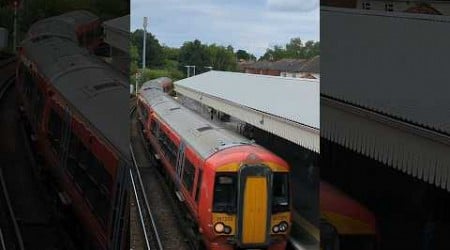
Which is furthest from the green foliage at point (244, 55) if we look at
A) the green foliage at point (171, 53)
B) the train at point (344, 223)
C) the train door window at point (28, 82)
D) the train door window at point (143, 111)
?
the train door window at point (28, 82)

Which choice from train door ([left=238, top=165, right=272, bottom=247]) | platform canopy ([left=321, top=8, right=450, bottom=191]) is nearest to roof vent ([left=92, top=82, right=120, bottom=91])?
train door ([left=238, top=165, right=272, bottom=247])

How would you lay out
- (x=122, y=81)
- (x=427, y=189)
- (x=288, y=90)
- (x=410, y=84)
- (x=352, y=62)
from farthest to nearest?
(x=427, y=189), (x=410, y=84), (x=352, y=62), (x=288, y=90), (x=122, y=81)

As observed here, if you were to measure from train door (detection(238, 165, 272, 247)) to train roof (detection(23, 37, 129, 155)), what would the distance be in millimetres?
316

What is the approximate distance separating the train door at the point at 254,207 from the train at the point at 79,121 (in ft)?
0.96

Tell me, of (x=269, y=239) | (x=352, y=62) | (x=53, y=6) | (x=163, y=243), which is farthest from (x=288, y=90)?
(x=53, y=6)

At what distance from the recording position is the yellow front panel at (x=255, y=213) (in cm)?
125

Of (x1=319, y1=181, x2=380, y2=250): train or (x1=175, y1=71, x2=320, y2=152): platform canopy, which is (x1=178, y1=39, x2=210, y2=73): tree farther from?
(x1=319, y1=181, x2=380, y2=250): train

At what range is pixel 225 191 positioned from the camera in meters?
1.31

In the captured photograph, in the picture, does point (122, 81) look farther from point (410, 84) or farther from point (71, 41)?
point (410, 84)

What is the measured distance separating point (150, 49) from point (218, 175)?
37 centimetres

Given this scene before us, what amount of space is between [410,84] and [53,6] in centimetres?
115

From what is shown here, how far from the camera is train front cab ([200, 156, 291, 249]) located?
4.10 feet

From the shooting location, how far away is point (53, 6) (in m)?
1.31

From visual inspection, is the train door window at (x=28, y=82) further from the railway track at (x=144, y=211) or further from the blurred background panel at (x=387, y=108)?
the blurred background panel at (x=387, y=108)
